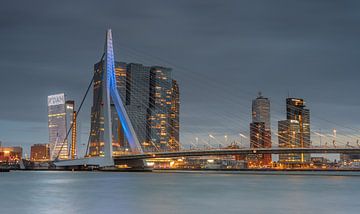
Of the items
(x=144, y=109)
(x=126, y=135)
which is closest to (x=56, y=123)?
(x=144, y=109)

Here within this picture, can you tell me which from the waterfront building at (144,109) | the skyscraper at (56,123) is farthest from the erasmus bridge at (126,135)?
the skyscraper at (56,123)

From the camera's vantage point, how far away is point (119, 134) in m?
123

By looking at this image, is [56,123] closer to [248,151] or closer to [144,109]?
[144,109]

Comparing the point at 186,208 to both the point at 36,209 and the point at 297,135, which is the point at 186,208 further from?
the point at 297,135

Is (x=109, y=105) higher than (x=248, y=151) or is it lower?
higher

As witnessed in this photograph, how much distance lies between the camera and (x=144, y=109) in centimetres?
12775

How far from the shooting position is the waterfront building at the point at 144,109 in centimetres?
11719

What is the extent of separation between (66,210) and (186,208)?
5.06 meters

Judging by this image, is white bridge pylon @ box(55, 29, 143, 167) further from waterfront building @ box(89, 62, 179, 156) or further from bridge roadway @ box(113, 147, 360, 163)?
waterfront building @ box(89, 62, 179, 156)

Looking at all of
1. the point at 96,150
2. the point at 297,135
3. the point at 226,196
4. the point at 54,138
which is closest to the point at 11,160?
the point at 54,138

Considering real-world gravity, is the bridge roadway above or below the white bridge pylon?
below

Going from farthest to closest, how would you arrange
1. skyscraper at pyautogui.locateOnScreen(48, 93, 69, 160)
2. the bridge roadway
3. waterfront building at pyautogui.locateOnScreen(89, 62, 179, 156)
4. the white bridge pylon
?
1. skyscraper at pyautogui.locateOnScreen(48, 93, 69, 160)
2. waterfront building at pyautogui.locateOnScreen(89, 62, 179, 156)
3. the white bridge pylon
4. the bridge roadway

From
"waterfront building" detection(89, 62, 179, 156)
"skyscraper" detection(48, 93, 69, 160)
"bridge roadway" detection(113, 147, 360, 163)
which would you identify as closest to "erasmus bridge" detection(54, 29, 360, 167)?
"bridge roadway" detection(113, 147, 360, 163)

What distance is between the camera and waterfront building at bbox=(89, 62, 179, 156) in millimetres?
117188
